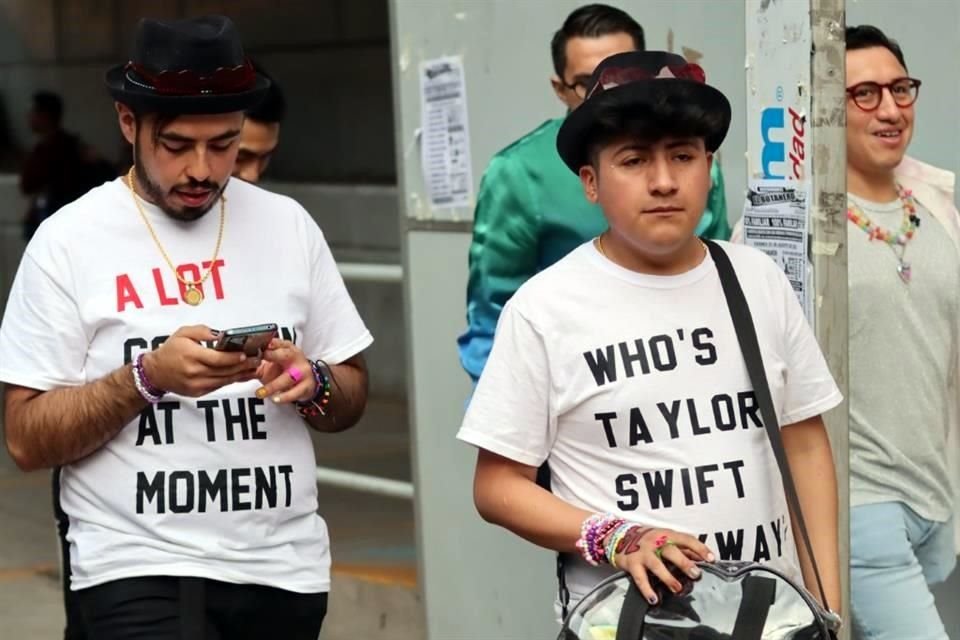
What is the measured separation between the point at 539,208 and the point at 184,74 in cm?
117

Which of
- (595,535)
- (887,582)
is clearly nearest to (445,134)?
(887,582)

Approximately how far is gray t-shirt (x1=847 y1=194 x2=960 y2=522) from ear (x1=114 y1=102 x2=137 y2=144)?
1851mm

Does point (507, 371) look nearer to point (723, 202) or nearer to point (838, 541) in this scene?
point (838, 541)

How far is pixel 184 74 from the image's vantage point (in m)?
3.61

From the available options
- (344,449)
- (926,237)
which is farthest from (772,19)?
(344,449)

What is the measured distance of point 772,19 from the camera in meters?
3.64

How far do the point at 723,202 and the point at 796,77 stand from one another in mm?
1168

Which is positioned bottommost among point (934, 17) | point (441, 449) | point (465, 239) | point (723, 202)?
point (441, 449)

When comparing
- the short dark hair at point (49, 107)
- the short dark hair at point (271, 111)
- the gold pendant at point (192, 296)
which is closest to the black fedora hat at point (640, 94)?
the gold pendant at point (192, 296)

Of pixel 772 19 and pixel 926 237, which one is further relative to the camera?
pixel 926 237

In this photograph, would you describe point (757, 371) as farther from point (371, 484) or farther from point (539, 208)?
point (371, 484)

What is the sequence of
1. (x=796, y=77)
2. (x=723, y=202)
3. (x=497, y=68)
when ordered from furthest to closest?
1. (x=497, y=68)
2. (x=723, y=202)
3. (x=796, y=77)

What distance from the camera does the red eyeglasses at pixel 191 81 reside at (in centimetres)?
362

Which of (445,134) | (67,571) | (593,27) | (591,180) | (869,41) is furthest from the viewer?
(445,134)
